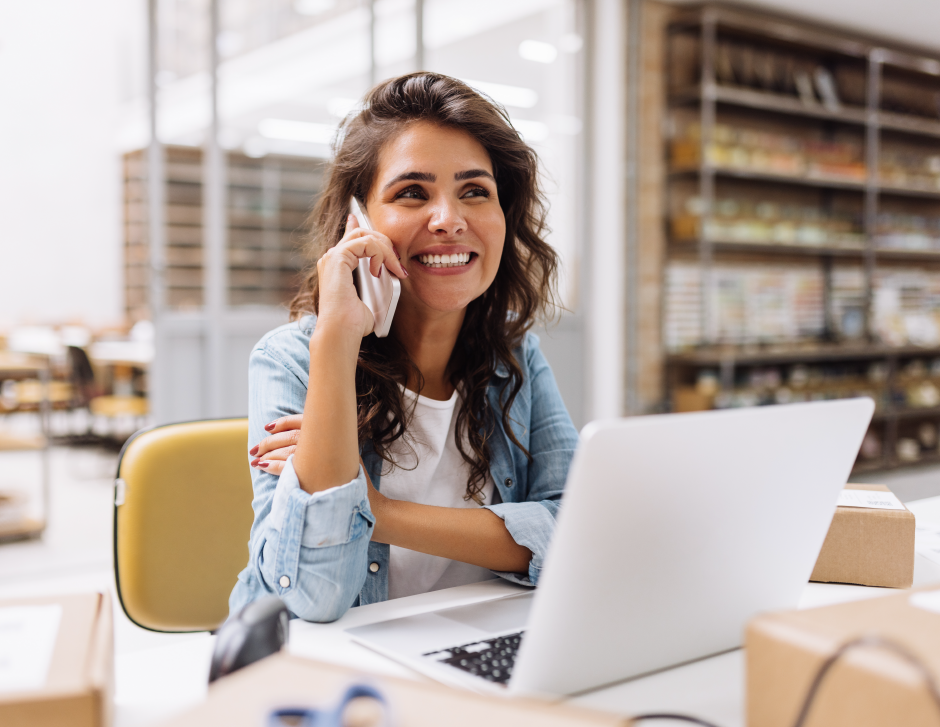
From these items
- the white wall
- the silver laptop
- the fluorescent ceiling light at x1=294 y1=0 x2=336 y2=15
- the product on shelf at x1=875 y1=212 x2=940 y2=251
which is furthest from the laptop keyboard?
the white wall

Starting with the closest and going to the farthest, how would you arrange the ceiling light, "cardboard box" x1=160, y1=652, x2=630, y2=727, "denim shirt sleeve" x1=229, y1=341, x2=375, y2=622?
"cardboard box" x1=160, y1=652, x2=630, y2=727, "denim shirt sleeve" x1=229, y1=341, x2=375, y2=622, the ceiling light

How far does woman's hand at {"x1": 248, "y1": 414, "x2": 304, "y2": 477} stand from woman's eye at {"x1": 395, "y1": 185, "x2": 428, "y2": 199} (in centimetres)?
38

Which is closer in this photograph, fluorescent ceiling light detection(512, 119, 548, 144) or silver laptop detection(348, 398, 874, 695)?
silver laptop detection(348, 398, 874, 695)

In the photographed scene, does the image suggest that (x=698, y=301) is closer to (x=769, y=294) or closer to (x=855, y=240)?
(x=769, y=294)

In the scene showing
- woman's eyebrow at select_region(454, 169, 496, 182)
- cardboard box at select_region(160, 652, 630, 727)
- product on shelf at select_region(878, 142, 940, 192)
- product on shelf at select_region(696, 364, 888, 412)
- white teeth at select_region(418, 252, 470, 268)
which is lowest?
product on shelf at select_region(696, 364, 888, 412)

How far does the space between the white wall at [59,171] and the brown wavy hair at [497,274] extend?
6.40 m

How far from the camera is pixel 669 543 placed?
26.5 inches

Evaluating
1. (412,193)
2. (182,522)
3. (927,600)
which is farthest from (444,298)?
(927,600)

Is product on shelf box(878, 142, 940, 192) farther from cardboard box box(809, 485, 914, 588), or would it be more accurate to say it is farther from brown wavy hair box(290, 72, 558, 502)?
cardboard box box(809, 485, 914, 588)

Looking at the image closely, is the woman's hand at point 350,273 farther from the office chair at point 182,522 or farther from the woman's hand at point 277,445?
the office chair at point 182,522

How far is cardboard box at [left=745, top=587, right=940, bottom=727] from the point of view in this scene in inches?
20.8

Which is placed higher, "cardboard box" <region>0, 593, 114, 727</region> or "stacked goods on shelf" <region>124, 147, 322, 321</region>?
"stacked goods on shelf" <region>124, 147, 322, 321</region>

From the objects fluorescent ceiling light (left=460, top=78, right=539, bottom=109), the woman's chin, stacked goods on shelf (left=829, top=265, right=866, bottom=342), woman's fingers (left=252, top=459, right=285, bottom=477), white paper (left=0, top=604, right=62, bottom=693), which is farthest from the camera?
stacked goods on shelf (left=829, top=265, right=866, bottom=342)

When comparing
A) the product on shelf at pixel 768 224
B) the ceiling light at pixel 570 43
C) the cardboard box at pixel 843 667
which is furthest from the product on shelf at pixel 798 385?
the cardboard box at pixel 843 667
